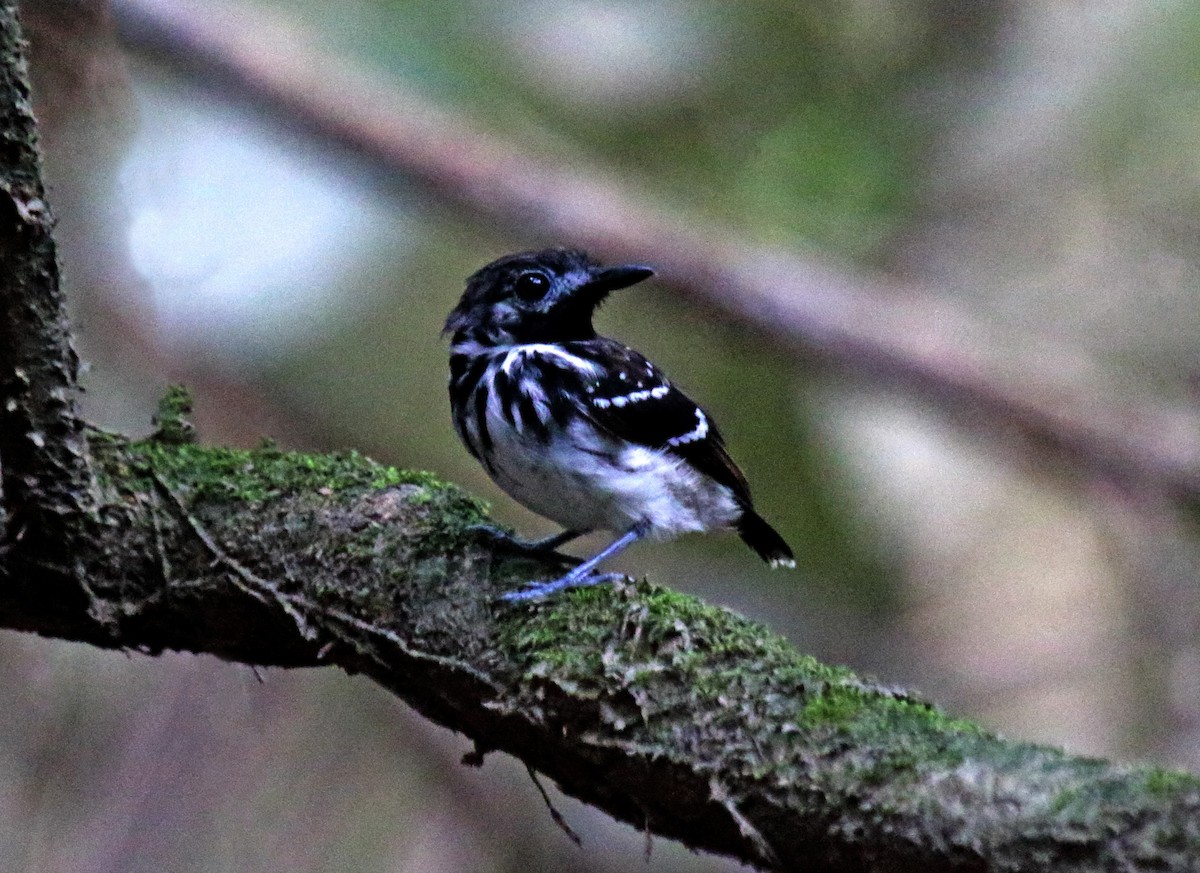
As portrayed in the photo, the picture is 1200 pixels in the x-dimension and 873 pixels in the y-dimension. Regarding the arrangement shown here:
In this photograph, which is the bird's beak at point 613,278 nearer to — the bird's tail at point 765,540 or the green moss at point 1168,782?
the bird's tail at point 765,540

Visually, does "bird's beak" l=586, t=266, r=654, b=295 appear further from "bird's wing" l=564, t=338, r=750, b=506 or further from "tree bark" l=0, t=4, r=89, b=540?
"tree bark" l=0, t=4, r=89, b=540

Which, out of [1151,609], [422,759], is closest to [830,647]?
[1151,609]

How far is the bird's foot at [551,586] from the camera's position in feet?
8.81

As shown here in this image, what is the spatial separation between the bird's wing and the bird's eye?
192 millimetres

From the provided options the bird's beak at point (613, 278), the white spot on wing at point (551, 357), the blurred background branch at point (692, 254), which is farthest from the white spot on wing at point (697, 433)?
the blurred background branch at point (692, 254)

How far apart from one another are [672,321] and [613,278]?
2924 millimetres

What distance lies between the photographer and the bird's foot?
2686 millimetres

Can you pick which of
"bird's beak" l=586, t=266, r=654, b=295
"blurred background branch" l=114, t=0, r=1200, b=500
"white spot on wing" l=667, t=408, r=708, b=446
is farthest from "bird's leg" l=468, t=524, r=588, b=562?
"blurred background branch" l=114, t=0, r=1200, b=500

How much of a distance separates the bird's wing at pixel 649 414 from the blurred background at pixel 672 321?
3.09 feet

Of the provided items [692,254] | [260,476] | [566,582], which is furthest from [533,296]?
[692,254]

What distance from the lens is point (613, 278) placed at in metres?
3.81

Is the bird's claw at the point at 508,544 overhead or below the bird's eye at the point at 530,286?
below

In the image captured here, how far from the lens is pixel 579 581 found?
2836 mm

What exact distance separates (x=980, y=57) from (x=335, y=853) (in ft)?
14.2
